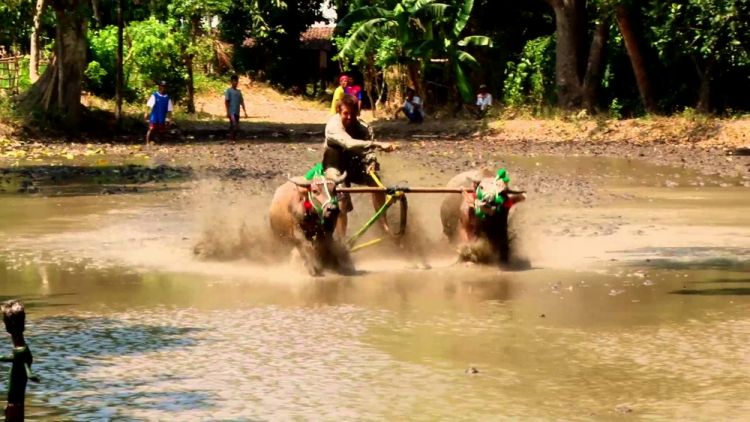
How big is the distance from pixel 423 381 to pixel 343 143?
17.4ft

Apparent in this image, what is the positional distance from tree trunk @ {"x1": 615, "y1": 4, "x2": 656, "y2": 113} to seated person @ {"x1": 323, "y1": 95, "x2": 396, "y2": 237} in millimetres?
21705

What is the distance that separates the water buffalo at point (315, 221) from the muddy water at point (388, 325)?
264mm

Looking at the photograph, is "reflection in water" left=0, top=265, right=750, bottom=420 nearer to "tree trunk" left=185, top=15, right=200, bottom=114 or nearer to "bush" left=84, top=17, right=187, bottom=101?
"bush" left=84, top=17, right=187, bottom=101

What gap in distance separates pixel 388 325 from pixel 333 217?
245 centimetres

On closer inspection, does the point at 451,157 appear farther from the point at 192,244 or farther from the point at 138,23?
the point at 138,23

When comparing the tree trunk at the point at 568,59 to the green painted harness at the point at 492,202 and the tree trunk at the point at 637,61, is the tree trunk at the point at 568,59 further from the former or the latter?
the green painted harness at the point at 492,202

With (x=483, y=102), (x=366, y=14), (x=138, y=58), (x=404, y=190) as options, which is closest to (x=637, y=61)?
(x=483, y=102)

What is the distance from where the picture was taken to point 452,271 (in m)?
13.1

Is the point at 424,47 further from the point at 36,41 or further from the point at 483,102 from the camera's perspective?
the point at 36,41

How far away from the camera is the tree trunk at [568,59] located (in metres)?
37.4

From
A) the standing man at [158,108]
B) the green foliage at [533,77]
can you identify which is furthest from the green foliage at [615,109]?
the standing man at [158,108]

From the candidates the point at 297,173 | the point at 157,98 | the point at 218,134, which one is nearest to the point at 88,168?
the point at 297,173

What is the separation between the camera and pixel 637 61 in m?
35.7

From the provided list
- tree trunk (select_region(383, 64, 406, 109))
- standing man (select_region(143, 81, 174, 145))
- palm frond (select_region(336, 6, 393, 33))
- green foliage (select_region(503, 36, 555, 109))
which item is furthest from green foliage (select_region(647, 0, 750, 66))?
tree trunk (select_region(383, 64, 406, 109))
